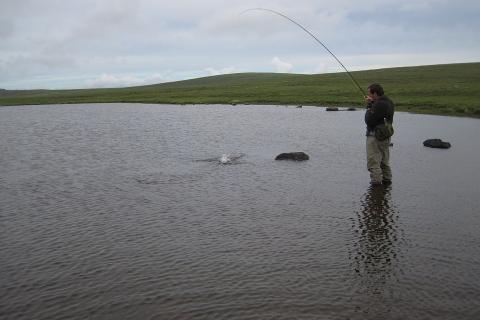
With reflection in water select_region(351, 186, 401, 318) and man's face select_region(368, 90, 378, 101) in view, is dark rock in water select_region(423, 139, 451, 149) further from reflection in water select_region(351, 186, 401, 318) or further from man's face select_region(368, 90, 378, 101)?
reflection in water select_region(351, 186, 401, 318)

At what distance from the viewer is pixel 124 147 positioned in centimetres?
2659

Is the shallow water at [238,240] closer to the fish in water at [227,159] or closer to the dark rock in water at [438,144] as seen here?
the fish in water at [227,159]

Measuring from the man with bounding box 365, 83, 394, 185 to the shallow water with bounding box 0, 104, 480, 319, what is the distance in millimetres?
623

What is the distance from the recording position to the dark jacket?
14.5 m

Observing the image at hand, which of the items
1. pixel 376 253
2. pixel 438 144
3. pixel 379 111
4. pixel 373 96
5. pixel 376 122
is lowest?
pixel 438 144

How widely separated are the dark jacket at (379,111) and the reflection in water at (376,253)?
248 cm

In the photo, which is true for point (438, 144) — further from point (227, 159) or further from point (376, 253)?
point (376, 253)

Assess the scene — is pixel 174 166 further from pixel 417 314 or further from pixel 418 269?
pixel 417 314

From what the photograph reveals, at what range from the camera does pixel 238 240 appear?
32.7 feet

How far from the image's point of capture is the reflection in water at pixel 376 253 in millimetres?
7227

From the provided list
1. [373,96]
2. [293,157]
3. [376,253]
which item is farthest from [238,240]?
[293,157]

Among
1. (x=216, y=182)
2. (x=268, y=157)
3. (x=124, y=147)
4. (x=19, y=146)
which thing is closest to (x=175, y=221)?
(x=216, y=182)

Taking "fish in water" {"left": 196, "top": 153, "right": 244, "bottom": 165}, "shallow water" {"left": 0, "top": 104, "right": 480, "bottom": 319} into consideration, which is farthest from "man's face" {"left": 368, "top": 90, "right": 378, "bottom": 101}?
"fish in water" {"left": 196, "top": 153, "right": 244, "bottom": 165}

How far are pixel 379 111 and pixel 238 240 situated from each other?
6819 mm
